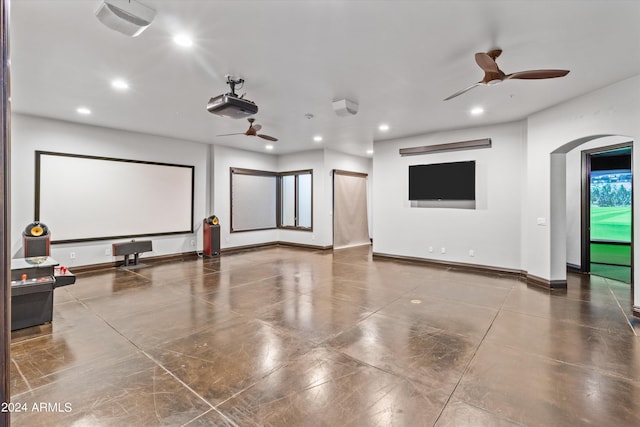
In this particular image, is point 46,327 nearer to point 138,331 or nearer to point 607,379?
point 138,331

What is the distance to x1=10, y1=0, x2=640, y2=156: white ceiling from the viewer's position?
290cm

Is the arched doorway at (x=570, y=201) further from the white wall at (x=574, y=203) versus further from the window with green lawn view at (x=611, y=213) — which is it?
the window with green lawn view at (x=611, y=213)

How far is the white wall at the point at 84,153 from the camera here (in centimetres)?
599

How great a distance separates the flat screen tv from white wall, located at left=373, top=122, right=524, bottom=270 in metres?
0.15

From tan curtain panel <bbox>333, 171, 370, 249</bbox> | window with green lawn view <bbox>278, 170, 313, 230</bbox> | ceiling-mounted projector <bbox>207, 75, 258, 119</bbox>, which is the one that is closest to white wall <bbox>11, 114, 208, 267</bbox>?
window with green lawn view <bbox>278, 170, 313, 230</bbox>

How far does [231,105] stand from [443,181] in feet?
17.0

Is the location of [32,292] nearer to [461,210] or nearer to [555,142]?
[461,210]

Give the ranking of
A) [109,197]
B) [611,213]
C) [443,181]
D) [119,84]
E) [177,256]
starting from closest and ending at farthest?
1. [119,84]
2. [109,197]
3. [443,181]
4. [611,213]
5. [177,256]

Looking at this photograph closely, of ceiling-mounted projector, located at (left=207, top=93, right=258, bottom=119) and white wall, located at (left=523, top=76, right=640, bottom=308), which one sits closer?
ceiling-mounted projector, located at (left=207, top=93, right=258, bottom=119)

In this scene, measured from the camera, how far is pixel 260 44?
11.4 ft

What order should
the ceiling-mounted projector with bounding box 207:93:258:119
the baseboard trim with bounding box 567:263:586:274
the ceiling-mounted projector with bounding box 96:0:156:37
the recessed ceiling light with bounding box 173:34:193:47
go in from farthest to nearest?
the baseboard trim with bounding box 567:263:586:274 → the ceiling-mounted projector with bounding box 207:93:258:119 → the recessed ceiling light with bounding box 173:34:193:47 → the ceiling-mounted projector with bounding box 96:0:156:37

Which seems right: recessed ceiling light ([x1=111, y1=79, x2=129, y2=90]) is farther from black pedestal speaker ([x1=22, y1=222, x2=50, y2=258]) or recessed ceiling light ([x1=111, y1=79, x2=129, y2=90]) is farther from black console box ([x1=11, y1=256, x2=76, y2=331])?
black pedestal speaker ([x1=22, y1=222, x2=50, y2=258])

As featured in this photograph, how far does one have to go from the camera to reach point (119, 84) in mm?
4574

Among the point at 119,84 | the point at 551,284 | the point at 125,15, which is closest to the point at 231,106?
the point at 125,15
